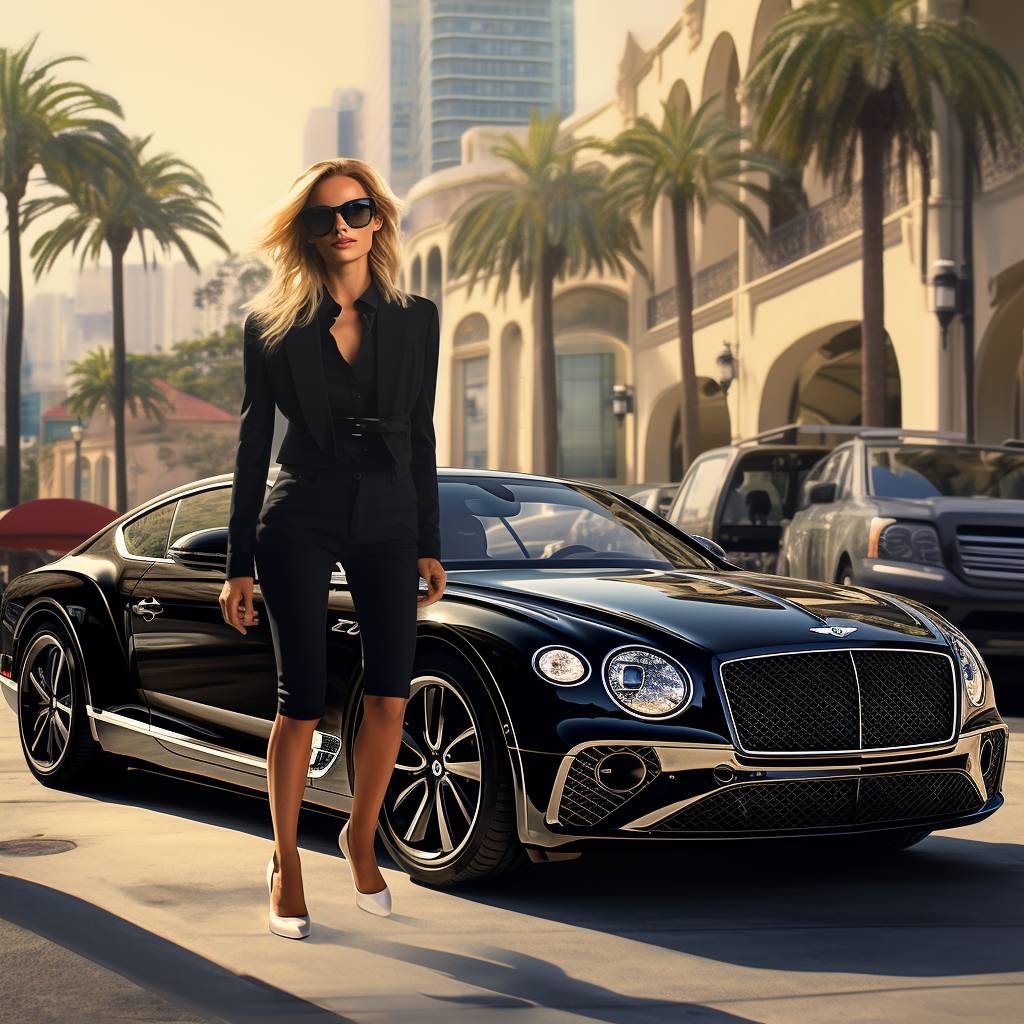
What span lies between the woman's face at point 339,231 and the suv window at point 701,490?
10214mm

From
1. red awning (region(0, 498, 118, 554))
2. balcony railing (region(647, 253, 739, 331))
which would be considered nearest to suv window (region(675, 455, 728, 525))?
red awning (region(0, 498, 118, 554))

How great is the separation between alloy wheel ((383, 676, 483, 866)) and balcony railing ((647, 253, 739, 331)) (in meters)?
32.8

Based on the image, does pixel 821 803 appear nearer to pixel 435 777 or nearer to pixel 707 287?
pixel 435 777

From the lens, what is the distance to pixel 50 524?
16906 mm

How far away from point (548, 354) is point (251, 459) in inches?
1493

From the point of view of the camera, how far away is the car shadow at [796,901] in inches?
156

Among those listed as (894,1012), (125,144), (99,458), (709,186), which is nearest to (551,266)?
(709,186)

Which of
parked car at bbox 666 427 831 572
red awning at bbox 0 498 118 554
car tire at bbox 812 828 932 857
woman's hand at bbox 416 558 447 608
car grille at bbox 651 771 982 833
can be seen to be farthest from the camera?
red awning at bbox 0 498 118 554

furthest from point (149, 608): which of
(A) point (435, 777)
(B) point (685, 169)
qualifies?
(B) point (685, 169)

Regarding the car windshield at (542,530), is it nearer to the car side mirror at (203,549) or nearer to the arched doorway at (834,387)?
the car side mirror at (203,549)

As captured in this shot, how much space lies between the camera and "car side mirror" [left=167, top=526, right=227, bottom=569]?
18.5ft

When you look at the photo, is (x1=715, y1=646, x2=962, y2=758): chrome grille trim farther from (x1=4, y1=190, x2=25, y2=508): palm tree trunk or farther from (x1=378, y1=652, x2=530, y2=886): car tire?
(x1=4, y1=190, x2=25, y2=508): palm tree trunk

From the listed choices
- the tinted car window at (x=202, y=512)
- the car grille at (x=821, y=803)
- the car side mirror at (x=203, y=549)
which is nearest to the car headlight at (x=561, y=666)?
the car grille at (x=821, y=803)

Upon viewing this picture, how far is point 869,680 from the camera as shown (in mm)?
4559
